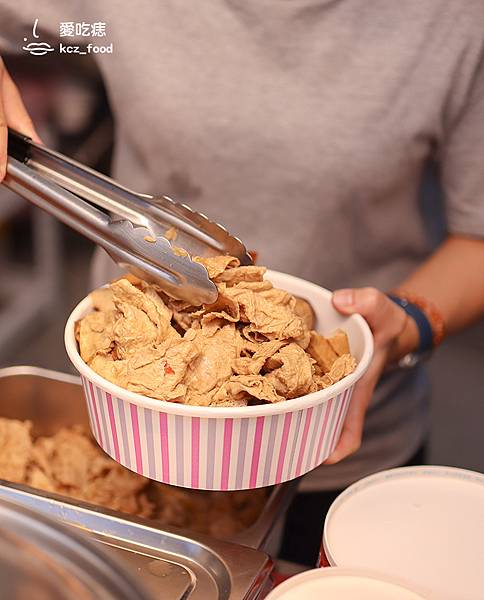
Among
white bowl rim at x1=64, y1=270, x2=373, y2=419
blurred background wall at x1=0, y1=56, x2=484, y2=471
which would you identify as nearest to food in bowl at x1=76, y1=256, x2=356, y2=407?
white bowl rim at x1=64, y1=270, x2=373, y2=419

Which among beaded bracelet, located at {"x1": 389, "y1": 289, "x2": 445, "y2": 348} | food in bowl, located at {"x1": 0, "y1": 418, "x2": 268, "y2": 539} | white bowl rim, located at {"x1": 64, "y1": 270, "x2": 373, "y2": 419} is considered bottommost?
food in bowl, located at {"x1": 0, "y1": 418, "x2": 268, "y2": 539}

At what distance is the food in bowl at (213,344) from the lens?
29.0 inches

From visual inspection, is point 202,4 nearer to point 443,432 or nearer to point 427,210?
point 427,210

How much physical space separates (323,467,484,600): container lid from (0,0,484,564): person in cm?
32

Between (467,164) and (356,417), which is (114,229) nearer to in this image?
(356,417)

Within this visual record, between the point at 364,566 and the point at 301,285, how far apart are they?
0.37 meters

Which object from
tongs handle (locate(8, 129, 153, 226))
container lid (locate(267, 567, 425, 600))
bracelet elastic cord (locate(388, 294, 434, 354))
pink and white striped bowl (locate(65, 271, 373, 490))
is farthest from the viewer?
bracelet elastic cord (locate(388, 294, 434, 354))

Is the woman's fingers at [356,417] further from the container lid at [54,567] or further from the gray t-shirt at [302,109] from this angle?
the container lid at [54,567]

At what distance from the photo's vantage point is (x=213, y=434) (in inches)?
28.4

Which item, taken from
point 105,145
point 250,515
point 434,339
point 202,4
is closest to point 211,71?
point 202,4

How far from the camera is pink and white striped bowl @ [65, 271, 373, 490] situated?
711 mm

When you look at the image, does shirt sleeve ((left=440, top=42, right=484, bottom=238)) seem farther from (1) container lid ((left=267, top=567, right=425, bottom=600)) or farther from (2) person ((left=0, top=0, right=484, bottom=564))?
(1) container lid ((left=267, top=567, right=425, bottom=600))

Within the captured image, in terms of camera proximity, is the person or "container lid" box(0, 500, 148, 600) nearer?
"container lid" box(0, 500, 148, 600)

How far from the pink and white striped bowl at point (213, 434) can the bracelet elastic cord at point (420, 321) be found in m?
0.31
